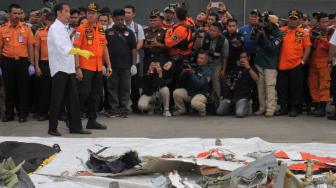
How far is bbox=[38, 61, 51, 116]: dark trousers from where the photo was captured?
9281mm

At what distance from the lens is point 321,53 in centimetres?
952

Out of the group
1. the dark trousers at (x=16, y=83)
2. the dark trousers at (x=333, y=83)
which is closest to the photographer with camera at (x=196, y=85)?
the dark trousers at (x=333, y=83)

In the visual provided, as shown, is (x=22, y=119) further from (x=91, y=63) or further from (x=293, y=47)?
(x=293, y=47)

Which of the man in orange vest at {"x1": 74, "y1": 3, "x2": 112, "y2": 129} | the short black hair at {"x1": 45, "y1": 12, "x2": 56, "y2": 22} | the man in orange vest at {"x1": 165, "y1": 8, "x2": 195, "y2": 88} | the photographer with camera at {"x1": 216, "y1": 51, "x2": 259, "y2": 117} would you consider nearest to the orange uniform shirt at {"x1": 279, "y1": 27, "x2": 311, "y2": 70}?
the photographer with camera at {"x1": 216, "y1": 51, "x2": 259, "y2": 117}

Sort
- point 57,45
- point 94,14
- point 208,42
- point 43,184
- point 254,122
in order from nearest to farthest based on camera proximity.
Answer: point 43,184 < point 57,45 < point 94,14 < point 254,122 < point 208,42

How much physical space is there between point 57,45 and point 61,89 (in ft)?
1.98

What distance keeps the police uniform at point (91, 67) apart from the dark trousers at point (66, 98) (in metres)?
0.47

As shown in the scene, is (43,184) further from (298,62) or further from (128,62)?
(298,62)

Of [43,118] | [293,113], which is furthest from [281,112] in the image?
[43,118]

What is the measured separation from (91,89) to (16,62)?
1.59 m

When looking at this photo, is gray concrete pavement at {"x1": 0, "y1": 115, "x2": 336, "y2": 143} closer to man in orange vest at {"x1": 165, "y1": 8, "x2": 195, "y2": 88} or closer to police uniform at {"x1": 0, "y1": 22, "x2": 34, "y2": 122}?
police uniform at {"x1": 0, "y1": 22, "x2": 34, "y2": 122}

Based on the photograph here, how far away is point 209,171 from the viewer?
5379mm

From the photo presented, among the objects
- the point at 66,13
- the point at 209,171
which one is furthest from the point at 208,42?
the point at 209,171

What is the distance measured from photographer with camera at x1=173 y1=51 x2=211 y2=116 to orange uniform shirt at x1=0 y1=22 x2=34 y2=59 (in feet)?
8.42
